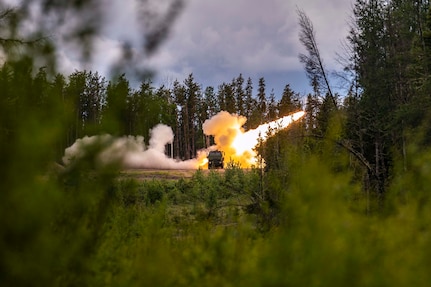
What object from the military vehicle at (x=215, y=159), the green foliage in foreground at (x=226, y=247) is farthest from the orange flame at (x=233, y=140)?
the green foliage in foreground at (x=226, y=247)

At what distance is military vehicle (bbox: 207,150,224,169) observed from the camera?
4696 cm

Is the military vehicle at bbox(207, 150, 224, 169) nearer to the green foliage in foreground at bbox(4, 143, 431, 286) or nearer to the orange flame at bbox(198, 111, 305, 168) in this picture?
the orange flame at bbox(198, 111, 305, 168)

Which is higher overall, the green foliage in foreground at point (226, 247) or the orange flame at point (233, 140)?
the orange flame at point (233, 140)

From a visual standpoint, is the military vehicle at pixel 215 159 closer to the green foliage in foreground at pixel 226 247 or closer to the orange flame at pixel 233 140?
the orange flame at pixel 233 140

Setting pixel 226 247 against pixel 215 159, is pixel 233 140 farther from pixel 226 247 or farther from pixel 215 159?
pixel 226 247

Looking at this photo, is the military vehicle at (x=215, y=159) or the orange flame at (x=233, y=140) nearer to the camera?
the military vehicle at (x=215, y=159)

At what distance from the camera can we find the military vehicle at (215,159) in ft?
154

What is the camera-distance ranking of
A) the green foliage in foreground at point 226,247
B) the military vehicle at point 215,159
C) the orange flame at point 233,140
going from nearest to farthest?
the green foliage in foreground at point 226,247, the military vehicle at point 215,159, the orange flame at point 233,140

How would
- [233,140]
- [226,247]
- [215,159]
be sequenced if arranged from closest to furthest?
[226,247], [215,159], [233,140]

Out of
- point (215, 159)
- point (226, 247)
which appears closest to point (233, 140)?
point (215, 159)

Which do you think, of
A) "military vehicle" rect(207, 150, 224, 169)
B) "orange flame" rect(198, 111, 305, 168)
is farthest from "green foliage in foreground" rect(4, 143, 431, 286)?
"military vehicle" rect(207, 150, 224, 169)

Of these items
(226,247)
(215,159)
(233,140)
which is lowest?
(226,247)

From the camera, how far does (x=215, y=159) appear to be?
46.9 metres

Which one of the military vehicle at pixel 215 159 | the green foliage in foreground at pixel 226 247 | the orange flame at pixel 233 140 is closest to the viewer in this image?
the green foliage in foreground at pixel 226 247
